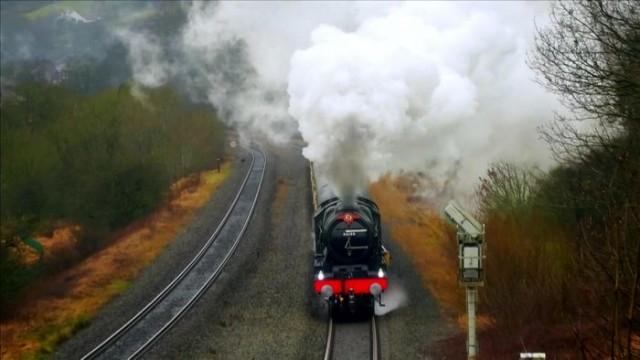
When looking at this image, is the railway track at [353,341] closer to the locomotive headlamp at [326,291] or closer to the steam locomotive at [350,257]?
the steam locomotive at [350,257]

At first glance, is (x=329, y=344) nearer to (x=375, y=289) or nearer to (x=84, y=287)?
(x=375, y=289)

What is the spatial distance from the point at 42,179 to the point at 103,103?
21.0 ft

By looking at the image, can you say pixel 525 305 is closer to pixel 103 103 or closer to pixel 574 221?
pixel 574 221

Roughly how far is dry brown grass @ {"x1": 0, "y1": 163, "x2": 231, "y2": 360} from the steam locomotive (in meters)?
6.33

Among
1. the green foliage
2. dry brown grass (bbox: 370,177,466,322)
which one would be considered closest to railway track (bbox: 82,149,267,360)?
the green foliage

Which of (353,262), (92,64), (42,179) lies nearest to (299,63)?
(353,262)

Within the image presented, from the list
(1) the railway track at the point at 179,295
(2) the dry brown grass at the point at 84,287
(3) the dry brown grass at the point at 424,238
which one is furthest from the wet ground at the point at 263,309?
(2) the dry brown grass at the point at 84,287

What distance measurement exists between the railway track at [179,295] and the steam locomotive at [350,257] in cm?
405

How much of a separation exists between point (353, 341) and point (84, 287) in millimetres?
10242

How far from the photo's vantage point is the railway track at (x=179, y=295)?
1602 cm

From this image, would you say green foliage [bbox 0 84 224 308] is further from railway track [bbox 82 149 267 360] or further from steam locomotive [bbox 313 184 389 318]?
steam locomotive [bbox 313 184 389 318]

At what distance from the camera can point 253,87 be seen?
48.4m

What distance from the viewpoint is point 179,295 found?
19.7 meters

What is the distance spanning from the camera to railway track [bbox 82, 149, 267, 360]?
1602 cm
